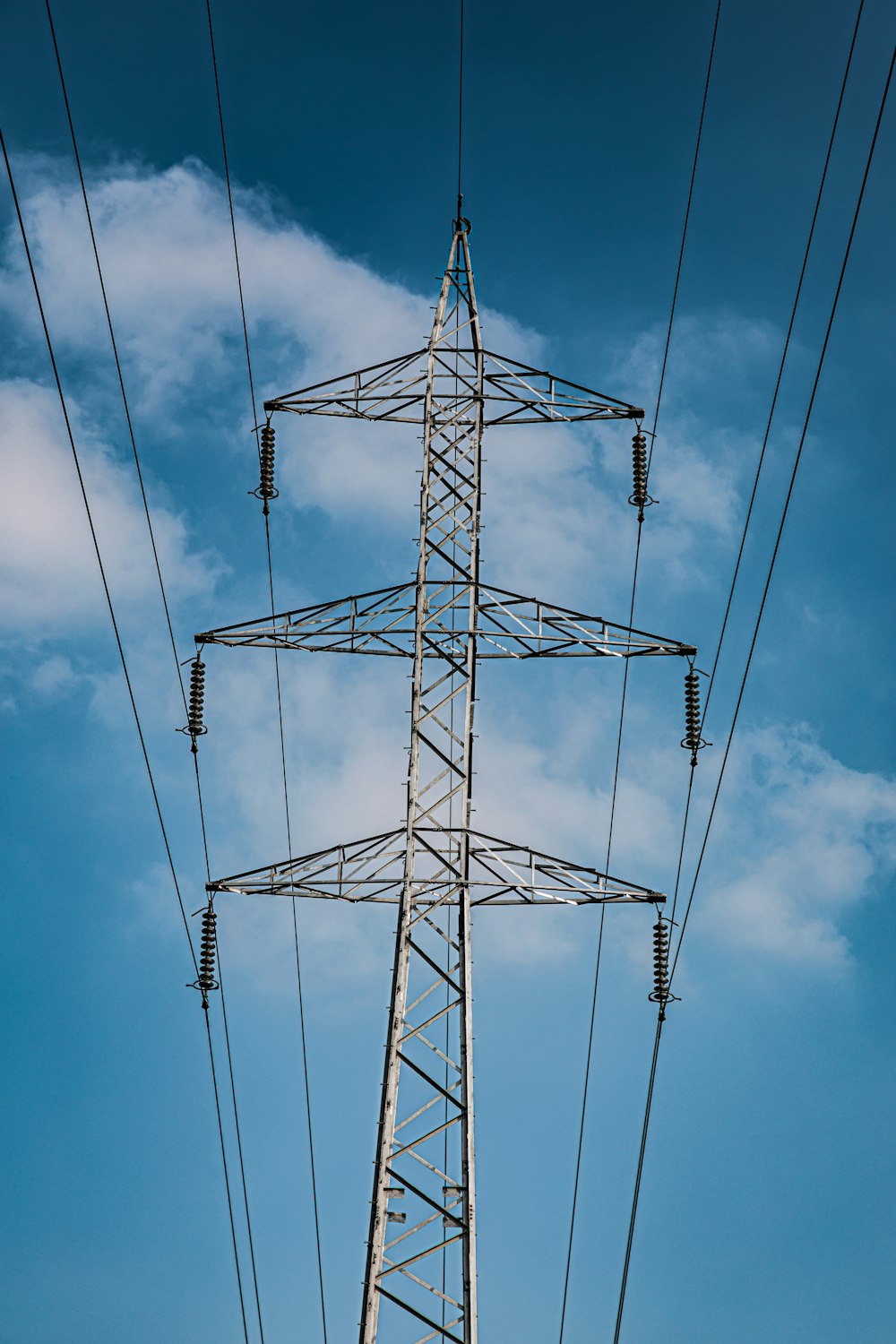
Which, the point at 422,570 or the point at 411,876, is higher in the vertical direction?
the point at 422,570

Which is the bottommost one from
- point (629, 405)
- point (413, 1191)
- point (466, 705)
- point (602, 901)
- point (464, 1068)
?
point (413, 1191)

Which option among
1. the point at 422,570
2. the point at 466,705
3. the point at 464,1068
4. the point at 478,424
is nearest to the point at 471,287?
the point at 478,424

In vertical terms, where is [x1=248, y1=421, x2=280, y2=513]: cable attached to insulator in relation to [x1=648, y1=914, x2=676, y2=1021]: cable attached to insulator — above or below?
above

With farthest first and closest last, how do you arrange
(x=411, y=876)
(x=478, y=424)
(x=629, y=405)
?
(x=629, y=405) < (x=478, y=424) < (x=411, y=876)

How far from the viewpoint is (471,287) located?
1029 inches

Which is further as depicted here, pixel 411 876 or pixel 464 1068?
pixel 411 876

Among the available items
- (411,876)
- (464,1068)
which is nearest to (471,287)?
(411,876)

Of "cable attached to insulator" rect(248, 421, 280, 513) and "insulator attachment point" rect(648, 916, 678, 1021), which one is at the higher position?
"cable attached to insulator" rect(248, 421, 280, 513)

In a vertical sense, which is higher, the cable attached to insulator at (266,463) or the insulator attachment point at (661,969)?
the cable attached to insulator at (266,463)

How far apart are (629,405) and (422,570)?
547 cm

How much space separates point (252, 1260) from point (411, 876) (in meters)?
8.30

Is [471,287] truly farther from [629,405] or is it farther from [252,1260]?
[252,1260]

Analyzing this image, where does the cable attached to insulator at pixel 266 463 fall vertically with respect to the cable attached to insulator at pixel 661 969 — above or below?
above

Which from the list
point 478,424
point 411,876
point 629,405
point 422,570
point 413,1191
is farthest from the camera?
point 629,405
